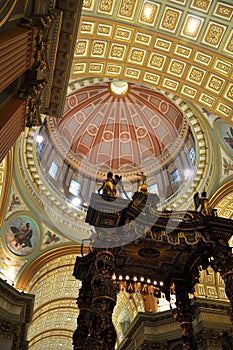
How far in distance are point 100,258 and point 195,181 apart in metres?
10.4

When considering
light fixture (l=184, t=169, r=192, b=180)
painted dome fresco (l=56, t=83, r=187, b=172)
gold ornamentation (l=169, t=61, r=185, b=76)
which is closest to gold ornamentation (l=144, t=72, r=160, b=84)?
gold ornamentation (l=169, t=61, r=185, b=76)

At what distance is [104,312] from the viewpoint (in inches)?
277

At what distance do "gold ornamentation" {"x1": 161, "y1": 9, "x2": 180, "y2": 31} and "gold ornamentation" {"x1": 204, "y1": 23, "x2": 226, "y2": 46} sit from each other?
3.47 feet

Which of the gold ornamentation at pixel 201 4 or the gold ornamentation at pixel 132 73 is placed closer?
the gold ornamentation at pixel 201 4

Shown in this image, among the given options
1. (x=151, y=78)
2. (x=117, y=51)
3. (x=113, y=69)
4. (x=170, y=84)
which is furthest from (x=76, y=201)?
(x=117, y=51)

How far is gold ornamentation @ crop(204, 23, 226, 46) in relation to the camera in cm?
1108

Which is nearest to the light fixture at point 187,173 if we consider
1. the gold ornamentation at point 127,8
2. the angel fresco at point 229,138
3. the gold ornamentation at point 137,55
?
the angel fresco at point 229,138

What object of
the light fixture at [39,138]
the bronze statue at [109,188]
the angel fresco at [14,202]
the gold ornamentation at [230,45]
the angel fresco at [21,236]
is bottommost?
the bronze statue at [109,188]

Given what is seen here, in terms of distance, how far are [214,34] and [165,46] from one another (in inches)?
64.8

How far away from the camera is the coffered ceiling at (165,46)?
11.0 meters

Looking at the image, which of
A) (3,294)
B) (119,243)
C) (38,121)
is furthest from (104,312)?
(3,294)

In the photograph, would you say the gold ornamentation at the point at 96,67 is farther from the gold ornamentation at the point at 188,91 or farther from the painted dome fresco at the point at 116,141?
the painted dome fresco at the point at 116,141

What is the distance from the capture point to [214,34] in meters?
11.3

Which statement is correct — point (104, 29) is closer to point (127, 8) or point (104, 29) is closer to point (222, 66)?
point (127, 8)
